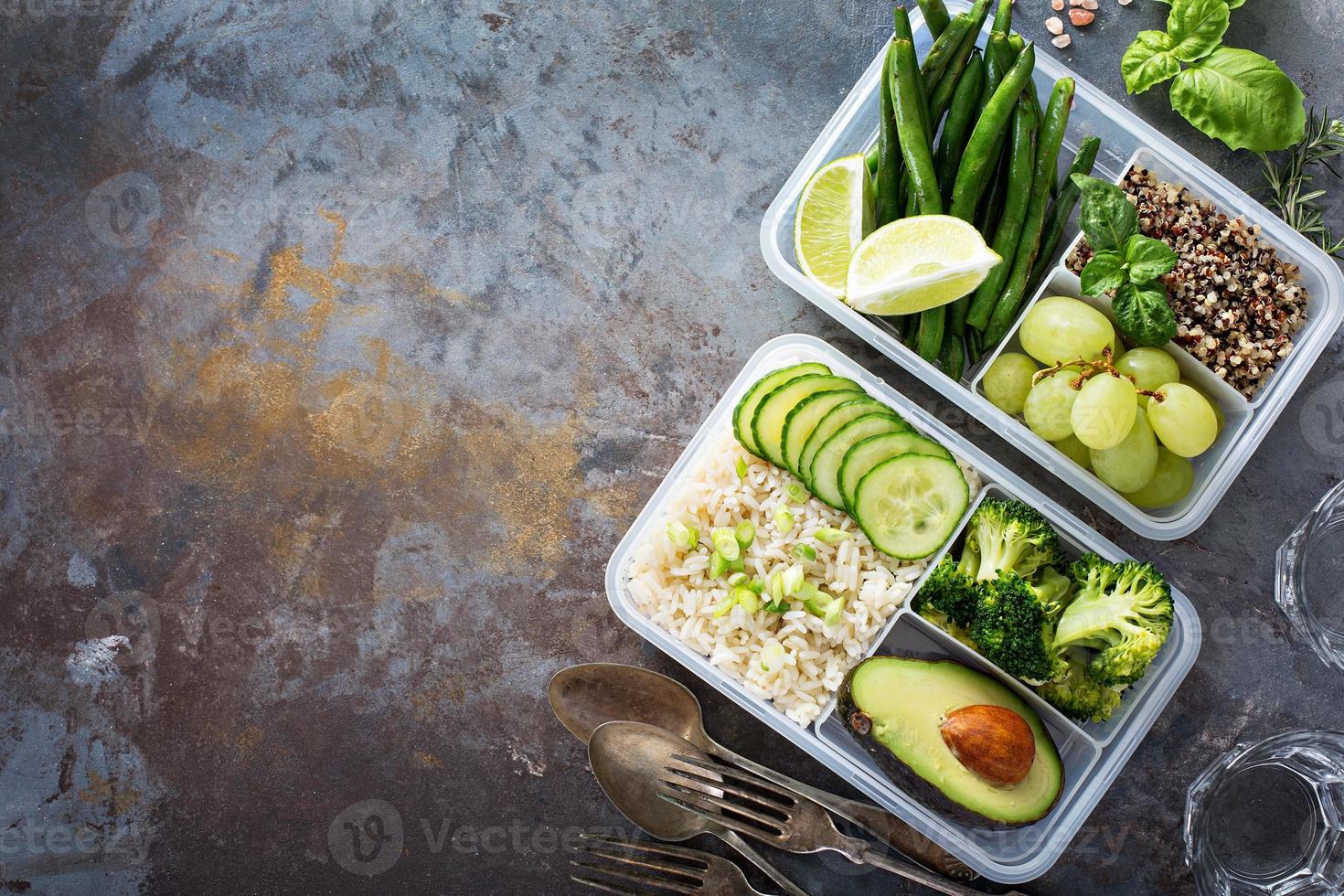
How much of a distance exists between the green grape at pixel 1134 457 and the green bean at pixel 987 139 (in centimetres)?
60

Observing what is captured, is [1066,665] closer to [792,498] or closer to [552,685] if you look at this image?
[792,498]

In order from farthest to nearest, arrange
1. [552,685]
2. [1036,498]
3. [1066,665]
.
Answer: [552,685] < [1036,498] < [1066,665]

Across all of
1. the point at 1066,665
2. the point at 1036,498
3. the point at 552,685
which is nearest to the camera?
the point at 1066,665

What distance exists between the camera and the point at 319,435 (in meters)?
2.22

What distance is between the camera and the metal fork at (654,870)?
2.08 metres

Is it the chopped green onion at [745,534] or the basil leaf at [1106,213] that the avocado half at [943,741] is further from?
the basil leaf at [1106,213]

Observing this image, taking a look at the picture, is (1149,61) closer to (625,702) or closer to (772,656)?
(772,656)

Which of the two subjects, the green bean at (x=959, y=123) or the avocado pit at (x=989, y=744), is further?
the green bean at (x=959, y=123)

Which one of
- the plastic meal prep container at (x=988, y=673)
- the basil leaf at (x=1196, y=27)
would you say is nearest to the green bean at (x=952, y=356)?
the plastic meal prep container at (x=988, y=673)

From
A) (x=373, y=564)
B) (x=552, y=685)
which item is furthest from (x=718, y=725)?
(x=373, y=564)

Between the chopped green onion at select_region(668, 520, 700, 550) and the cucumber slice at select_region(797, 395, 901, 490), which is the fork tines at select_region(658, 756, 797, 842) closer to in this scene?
the chopped green onion at select_region(668, 520, 700, 550)

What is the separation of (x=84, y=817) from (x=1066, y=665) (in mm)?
2481

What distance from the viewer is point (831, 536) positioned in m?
1.92

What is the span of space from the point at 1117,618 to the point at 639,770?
3.72ft
